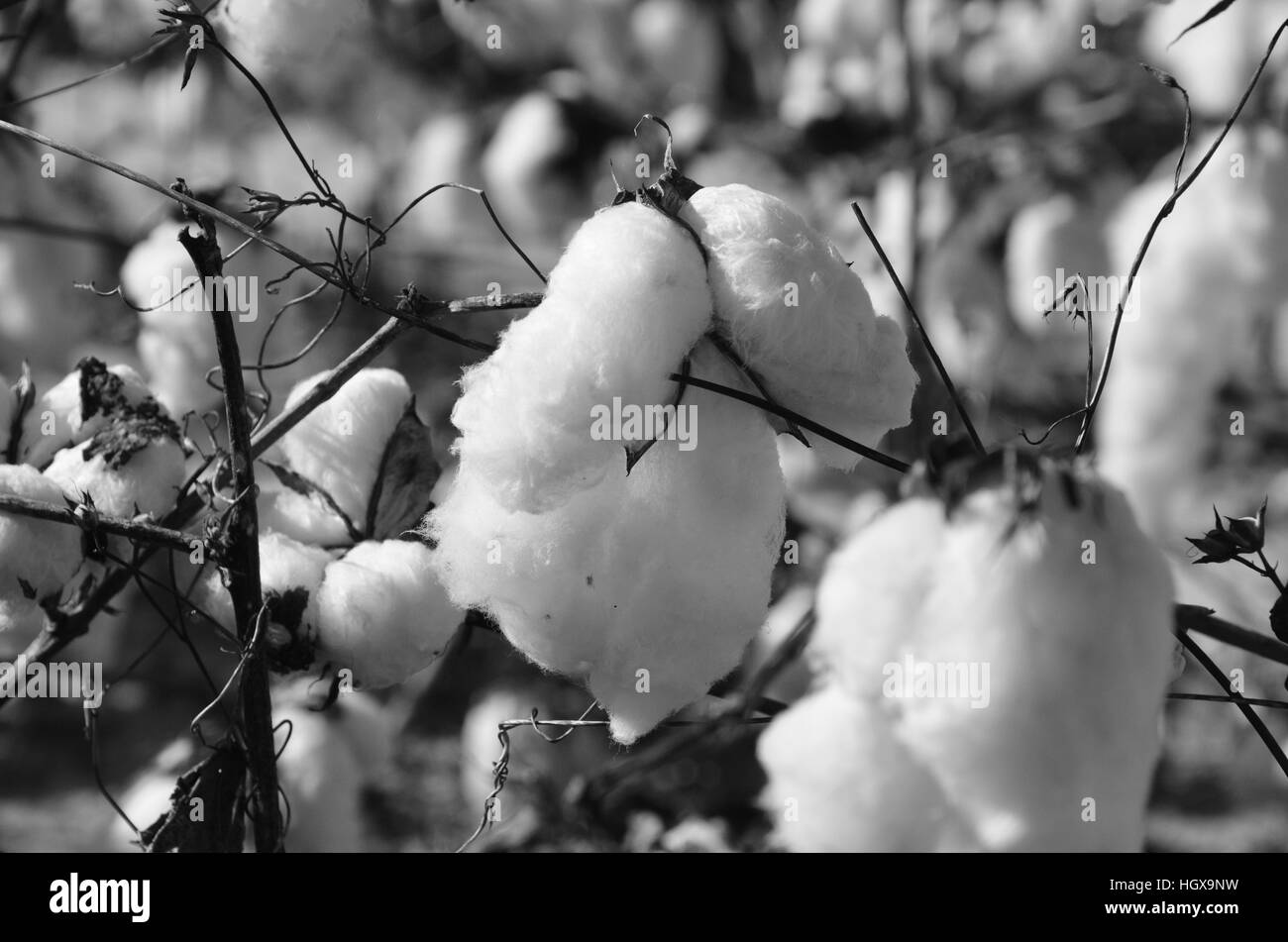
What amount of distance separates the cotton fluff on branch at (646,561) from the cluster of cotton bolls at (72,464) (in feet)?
0.92

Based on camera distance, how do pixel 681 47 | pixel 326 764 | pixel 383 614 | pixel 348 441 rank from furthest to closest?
1. pixel 681 47
2. pixel 326 764
3. pixel 348 441
4. pixel 383 614

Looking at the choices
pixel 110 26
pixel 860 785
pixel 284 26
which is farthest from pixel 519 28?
pixel 860 785

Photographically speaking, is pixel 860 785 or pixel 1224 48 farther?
pixel 1224 48

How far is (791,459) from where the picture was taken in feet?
8.94

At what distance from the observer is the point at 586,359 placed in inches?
31.2

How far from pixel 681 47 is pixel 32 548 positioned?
265 cm

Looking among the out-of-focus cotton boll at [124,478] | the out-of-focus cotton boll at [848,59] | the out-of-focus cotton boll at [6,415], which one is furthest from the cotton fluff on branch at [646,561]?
the out-of-focus cotton boll at [848,59]

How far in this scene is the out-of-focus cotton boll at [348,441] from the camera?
1.10 meters

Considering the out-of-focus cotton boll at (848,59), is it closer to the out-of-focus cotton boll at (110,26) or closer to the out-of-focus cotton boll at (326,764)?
the out-of-focus cotton boll at (110,26)

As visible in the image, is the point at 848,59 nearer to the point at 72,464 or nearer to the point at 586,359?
the point at 72,464

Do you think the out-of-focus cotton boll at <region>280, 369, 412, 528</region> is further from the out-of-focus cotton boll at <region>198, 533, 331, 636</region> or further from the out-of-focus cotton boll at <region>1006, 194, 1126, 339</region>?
the out-of-focus cotton boll at <region>1006, 194, 1126, 339</region>

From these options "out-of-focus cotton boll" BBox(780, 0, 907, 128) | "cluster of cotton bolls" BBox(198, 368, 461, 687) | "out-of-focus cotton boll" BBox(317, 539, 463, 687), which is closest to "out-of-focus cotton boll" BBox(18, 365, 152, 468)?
"cluster of cotton bolls" BBox(198, 368, 461, 687)
